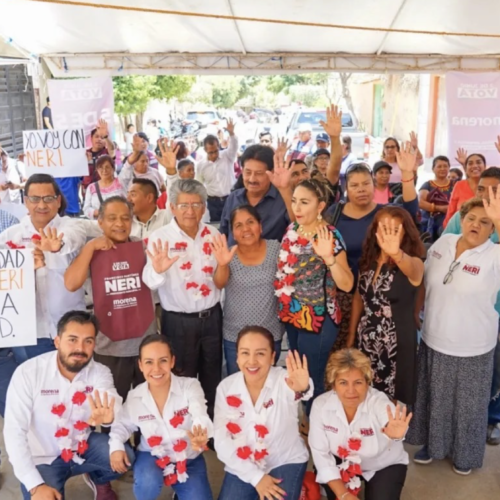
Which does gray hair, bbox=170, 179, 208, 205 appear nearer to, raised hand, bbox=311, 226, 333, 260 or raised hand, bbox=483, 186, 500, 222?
raised hand, bbox=311, 226, 333, 260

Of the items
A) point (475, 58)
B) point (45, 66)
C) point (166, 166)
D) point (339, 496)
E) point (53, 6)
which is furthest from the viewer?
point (45, 66)

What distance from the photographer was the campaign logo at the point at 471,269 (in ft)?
9.46

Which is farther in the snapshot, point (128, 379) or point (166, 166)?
point (166, 166)

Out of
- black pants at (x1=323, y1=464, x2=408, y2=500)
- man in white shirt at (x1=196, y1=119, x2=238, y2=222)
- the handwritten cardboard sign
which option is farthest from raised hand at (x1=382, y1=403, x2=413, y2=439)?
man in white shirt at (x1=196, y1=119, x2=238, y2=222)

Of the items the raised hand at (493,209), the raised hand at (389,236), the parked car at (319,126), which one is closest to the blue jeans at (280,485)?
the raised hand at (389,236)

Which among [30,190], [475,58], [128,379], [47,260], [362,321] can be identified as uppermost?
[475,58]

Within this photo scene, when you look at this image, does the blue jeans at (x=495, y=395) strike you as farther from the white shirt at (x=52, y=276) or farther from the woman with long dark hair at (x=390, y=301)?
the white shirt at (x=52, y=276)

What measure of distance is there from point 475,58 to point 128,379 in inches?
274

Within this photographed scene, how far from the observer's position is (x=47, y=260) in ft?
10.0

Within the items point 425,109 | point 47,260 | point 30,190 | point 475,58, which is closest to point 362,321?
point 47,260

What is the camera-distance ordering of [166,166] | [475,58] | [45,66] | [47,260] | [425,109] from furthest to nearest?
[425,109], [45,66], [475,58], [166,166], [47,260]

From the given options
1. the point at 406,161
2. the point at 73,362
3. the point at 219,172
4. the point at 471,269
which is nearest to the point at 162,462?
the point at 73,362

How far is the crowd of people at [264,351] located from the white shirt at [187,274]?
0.01m

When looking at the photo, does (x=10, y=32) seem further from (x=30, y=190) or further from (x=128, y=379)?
(x=128, y=379)
